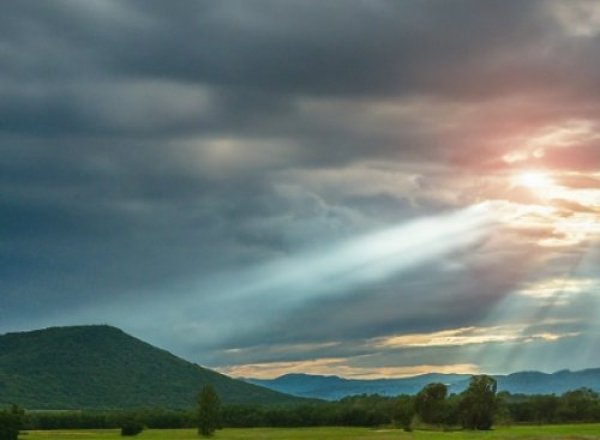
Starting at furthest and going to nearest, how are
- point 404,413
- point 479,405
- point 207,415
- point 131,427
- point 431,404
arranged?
point 431,404, point 404,413, point 131,427, point 479,405, point 207,415

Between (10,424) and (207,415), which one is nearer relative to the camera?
(10,424)

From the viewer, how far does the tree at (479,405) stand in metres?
162

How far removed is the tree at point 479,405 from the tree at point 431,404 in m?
4.81

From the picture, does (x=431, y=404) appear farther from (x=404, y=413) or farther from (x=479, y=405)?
(x=479, y=405)

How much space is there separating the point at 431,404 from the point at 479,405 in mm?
9742

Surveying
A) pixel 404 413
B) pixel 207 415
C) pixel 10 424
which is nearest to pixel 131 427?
pixel 207 415

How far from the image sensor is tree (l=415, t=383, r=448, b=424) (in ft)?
551

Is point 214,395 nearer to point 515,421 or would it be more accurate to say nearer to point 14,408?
point 14,408

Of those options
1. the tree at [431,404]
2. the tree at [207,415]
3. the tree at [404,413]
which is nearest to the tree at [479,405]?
the tree at [431,404]

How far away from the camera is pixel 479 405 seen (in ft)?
534

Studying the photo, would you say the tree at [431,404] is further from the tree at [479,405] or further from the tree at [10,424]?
the tree at [10,424]

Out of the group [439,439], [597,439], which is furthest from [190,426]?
[597,439]

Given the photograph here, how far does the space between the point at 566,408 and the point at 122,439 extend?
303 feet

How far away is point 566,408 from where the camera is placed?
188 metres
